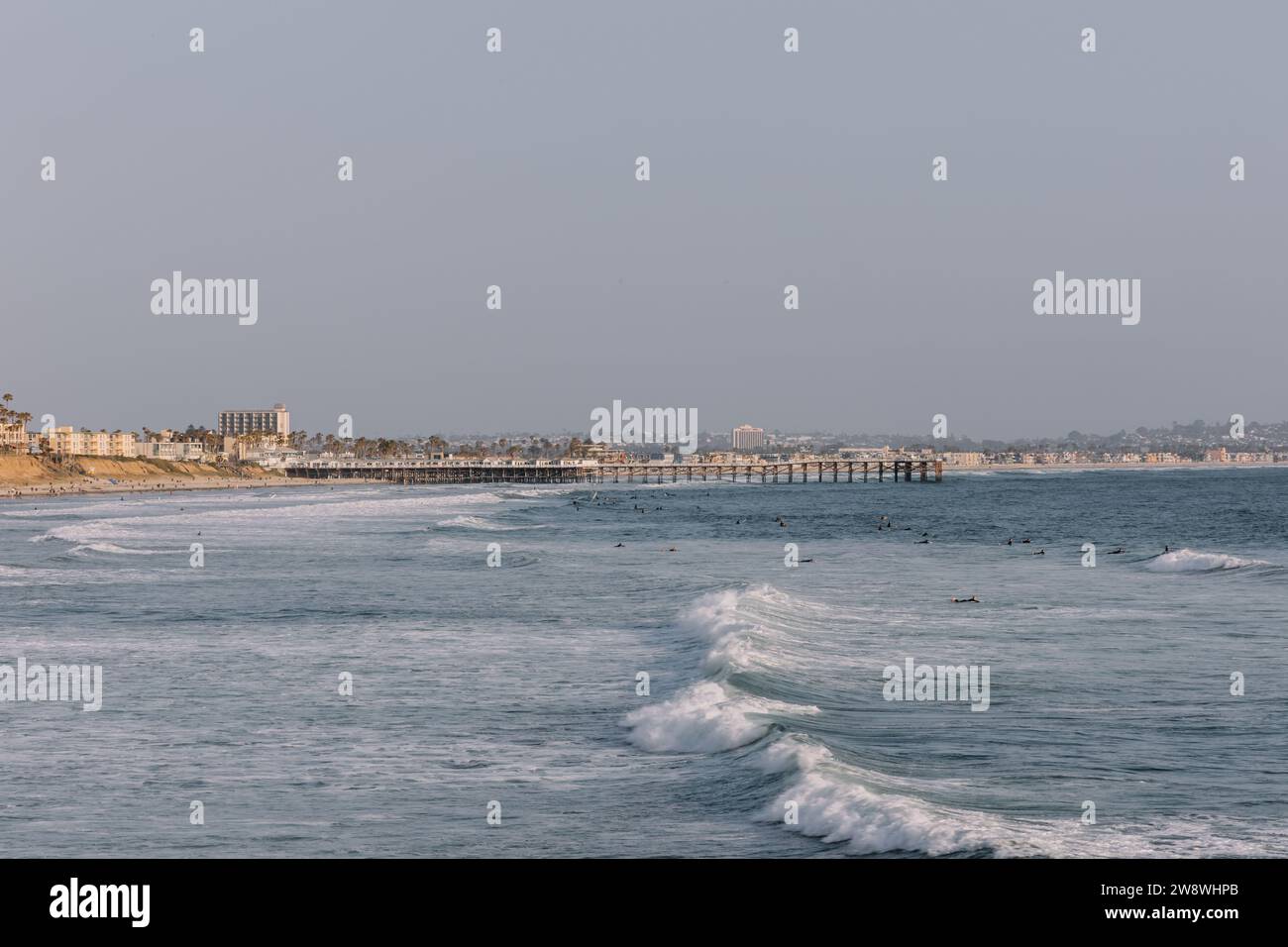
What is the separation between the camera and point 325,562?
46656 mm

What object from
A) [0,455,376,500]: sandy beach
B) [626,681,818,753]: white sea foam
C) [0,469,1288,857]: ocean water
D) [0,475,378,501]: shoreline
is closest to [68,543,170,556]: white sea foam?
[0,469,1288,857]: ocean water

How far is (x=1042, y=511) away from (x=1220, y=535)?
3377 centimetres

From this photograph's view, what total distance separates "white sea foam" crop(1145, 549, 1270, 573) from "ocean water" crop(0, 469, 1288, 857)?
0.19 m

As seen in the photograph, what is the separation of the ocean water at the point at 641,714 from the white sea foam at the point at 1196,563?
0.63 feet

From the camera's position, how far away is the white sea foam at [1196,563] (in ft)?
146

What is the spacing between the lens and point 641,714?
18406 mm

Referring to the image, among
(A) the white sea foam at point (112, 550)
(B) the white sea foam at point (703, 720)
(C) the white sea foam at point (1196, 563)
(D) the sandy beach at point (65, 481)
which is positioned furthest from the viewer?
(D) the sandy beach at point (65, 481)

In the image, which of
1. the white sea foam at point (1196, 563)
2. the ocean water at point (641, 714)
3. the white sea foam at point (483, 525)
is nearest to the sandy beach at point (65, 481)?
the white sea foam at point (483, 525)

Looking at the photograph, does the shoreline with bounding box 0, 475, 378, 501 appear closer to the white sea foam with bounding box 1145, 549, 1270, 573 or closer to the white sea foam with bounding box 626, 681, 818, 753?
the white sea foam with bounding box 1145, 549, 1270, 573

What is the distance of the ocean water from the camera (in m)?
12.8

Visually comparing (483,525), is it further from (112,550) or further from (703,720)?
(703,720)

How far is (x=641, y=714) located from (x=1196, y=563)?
107 feet

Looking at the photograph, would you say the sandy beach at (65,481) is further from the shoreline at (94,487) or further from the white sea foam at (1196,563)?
the white sea foam at (1196,563)
